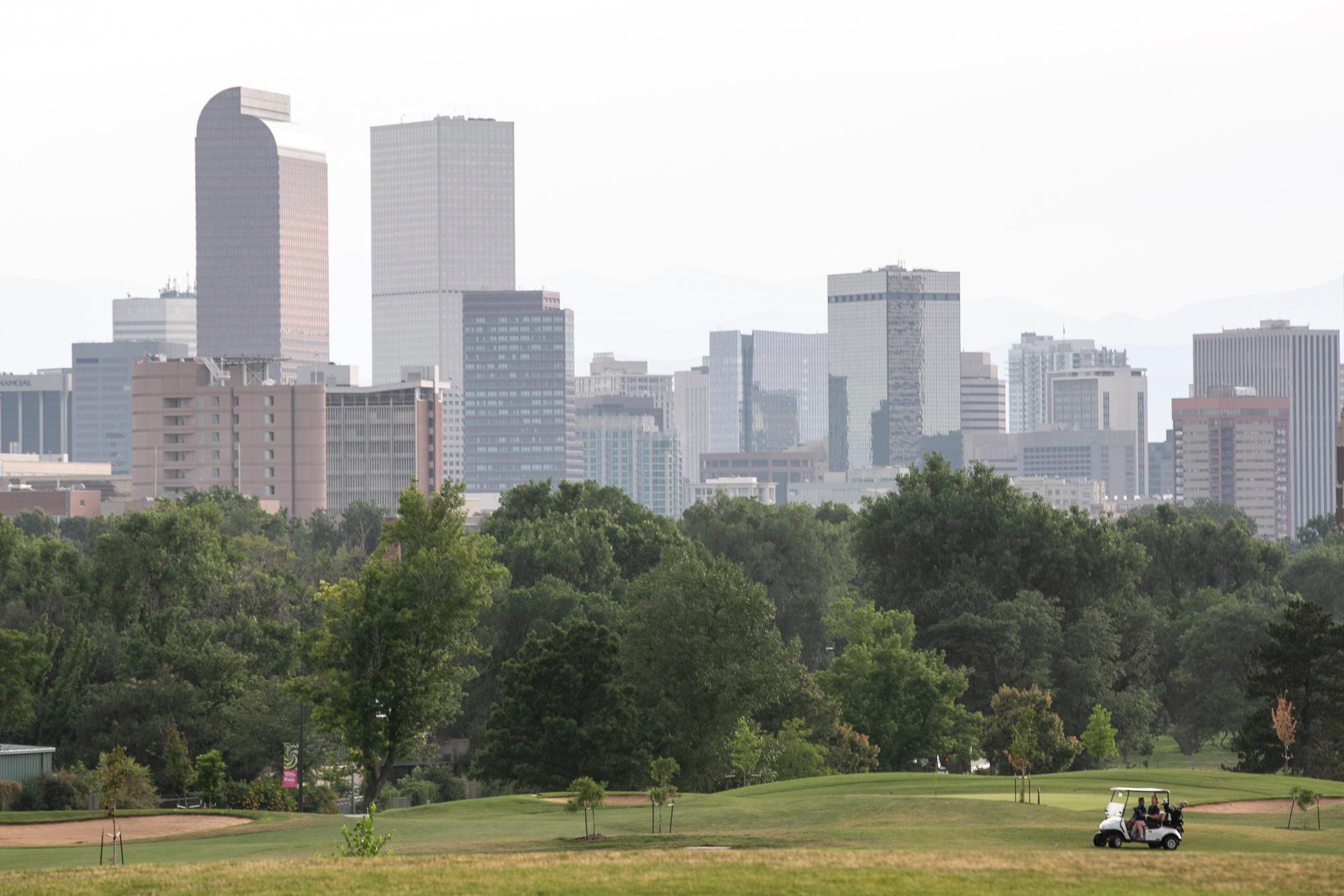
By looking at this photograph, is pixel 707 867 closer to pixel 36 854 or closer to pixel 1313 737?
pixel 36 854

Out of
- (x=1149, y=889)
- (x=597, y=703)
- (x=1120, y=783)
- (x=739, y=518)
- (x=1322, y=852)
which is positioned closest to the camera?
(x=1149, y=889)

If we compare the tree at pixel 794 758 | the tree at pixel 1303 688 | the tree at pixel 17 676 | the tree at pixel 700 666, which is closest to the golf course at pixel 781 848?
the tree at pixel 794 758

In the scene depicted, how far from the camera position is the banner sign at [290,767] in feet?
296

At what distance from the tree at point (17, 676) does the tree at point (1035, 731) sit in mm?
47315

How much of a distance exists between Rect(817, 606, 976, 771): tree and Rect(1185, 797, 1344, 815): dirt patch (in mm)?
30906

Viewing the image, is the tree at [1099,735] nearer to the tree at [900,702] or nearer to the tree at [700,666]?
the tree at [900,702]

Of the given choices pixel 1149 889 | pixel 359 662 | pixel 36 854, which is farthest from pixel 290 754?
pixel 1149 889

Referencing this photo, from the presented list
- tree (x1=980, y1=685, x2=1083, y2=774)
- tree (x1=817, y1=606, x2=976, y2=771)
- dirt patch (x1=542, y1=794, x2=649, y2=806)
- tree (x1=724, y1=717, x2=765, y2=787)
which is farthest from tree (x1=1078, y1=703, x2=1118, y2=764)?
dirt patch (x1=542, y1=794, x2=649, y2=806)

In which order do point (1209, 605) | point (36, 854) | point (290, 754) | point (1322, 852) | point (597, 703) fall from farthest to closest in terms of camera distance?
point (1209, 605)
point (290, 754)
point (597, 703)
point (36, 854)
point (1322, 852)

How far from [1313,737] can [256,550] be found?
258 ft

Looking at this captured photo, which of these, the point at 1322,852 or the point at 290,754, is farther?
the point at 290,754

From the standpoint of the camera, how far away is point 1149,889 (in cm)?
4041

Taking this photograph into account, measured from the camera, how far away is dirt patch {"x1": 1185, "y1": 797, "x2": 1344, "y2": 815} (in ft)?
199

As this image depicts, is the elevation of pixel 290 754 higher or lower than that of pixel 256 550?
lower
